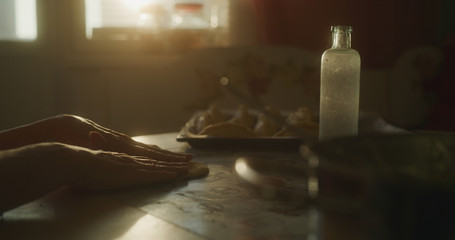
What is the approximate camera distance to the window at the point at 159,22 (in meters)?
2.52

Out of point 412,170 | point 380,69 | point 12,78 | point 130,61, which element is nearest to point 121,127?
point 130,61

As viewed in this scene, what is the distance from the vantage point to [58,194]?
756 mm

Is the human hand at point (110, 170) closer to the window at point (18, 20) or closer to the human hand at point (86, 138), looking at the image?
the human hand at point (86, 138)

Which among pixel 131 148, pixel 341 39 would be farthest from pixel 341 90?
pixel 131 148

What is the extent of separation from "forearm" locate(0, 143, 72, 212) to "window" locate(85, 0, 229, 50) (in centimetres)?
186

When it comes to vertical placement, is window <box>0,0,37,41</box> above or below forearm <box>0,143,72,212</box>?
above

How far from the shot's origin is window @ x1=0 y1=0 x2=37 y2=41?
2.41 m

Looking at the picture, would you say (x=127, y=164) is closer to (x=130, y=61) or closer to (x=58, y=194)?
(x=58, y=194)

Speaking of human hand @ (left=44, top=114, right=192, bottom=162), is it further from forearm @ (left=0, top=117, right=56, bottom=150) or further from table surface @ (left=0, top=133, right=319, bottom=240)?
table surface @ (left=0, top=133, right=319, bottom=240)

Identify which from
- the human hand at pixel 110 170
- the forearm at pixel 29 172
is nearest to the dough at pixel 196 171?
the human hand at pixel 110 170

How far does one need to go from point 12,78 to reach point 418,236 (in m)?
2.27

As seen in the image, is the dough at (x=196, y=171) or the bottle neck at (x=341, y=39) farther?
the bottle neck at (x=341, y=39)

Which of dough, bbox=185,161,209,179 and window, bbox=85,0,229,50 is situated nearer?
dough, bbox=185,161,209,179

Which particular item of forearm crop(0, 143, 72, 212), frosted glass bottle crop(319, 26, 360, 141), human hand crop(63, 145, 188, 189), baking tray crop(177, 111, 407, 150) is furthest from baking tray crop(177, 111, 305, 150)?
forearm crop(0, 143, 72, 212)
